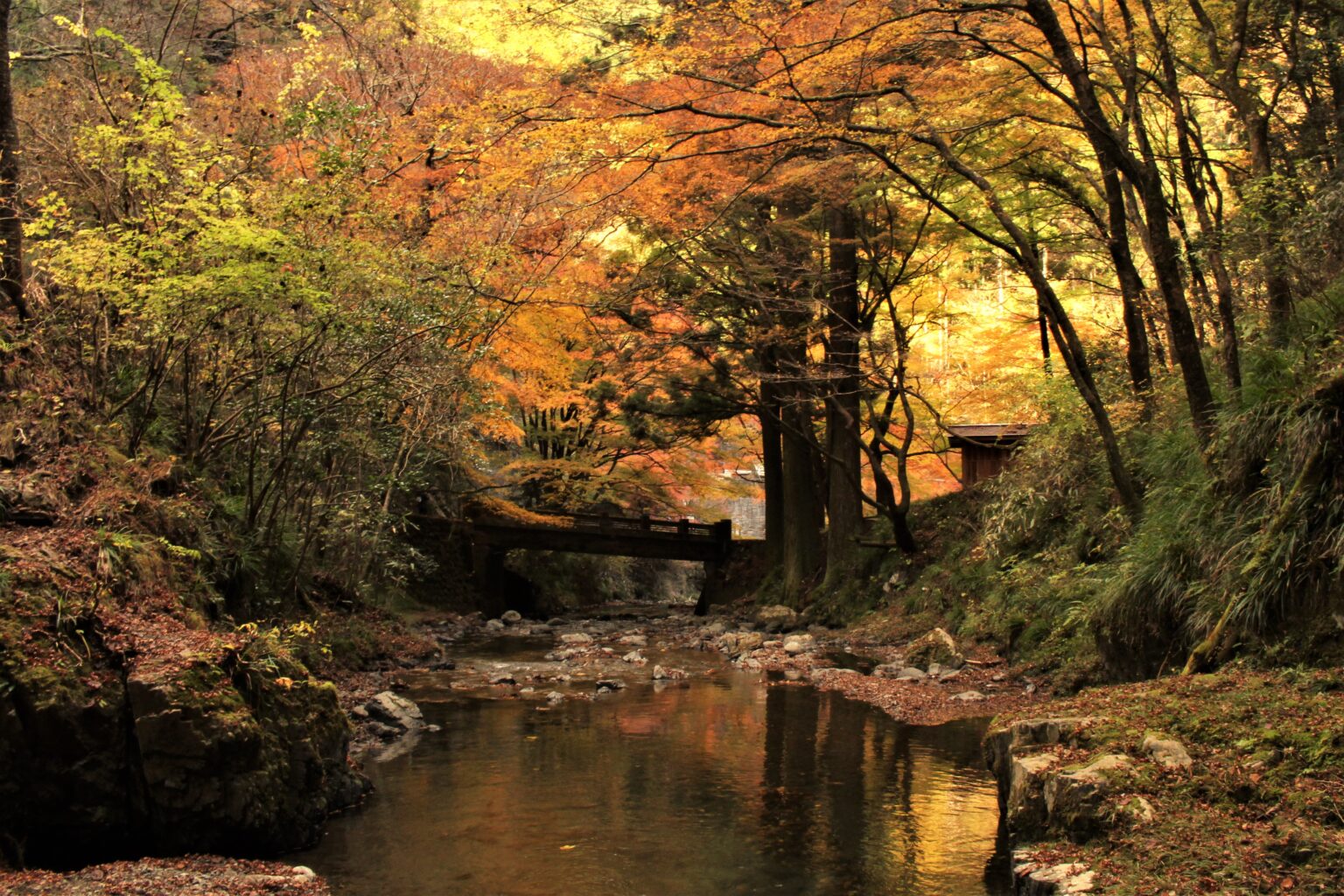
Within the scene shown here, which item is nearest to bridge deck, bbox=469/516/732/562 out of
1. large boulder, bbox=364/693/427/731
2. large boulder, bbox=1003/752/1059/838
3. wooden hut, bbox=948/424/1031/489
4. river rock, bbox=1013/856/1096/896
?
wooden hut, bbox=948/424/1031/489

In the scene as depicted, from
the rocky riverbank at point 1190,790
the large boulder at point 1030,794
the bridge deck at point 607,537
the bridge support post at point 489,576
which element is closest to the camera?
the rocky riverbank at point 1190,790

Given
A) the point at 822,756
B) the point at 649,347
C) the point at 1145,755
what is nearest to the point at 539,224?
the point at 649,347

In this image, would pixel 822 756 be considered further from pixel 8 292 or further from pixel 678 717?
pixel 8 292

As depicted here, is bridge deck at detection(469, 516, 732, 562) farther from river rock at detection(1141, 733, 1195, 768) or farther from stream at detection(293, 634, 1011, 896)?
river rock at detection(1141, 733, 1195, 768)

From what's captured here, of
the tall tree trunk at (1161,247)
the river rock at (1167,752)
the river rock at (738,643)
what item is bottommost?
the river rock at (738,643)

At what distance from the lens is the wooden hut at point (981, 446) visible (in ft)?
64.7

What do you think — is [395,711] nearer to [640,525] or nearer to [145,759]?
[145,759]

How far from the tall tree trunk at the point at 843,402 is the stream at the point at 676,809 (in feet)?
22.9

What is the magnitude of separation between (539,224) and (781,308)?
159 inches

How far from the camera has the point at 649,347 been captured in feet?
60.4

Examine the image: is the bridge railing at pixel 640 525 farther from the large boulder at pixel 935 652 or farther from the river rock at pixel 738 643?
the large boulder at pixel 935 652

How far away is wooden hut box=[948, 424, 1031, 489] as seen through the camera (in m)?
19.7

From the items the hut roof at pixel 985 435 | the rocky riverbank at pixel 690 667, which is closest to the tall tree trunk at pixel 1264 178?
the rocky riverbank at pixel 690 667

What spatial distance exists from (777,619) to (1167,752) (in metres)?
13.9
